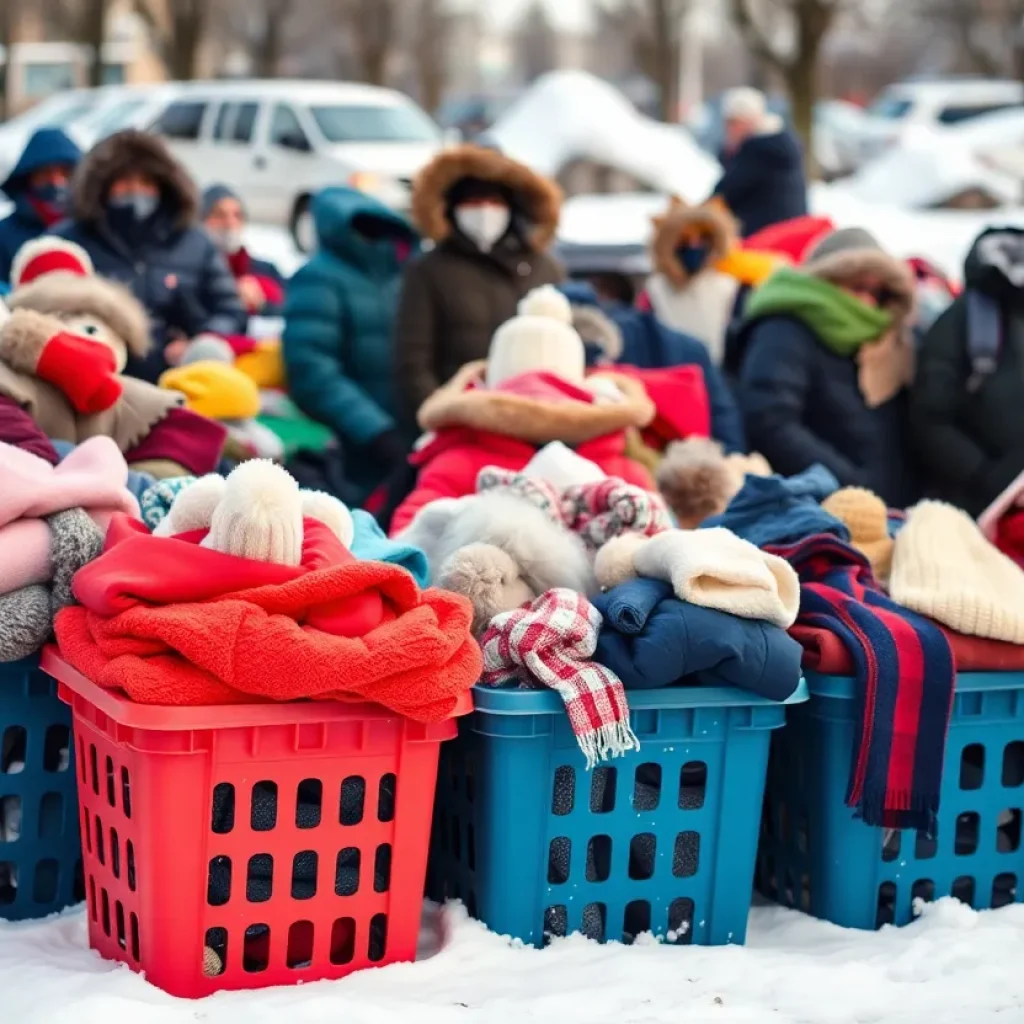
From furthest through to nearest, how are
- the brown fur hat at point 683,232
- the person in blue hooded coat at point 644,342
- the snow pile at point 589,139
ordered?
the snow pile at point 589,139 < the brown fur hat at point 683,232 < the person in blue hooded coat at point 644,342

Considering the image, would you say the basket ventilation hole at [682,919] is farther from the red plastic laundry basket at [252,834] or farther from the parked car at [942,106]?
the parked car at [942,106]

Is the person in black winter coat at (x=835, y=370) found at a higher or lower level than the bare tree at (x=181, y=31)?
lower

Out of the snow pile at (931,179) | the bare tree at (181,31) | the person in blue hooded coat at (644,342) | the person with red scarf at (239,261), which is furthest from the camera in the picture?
the bare tree at (181,31)

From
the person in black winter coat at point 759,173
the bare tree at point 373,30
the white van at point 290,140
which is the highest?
the bare tree at point 373,30

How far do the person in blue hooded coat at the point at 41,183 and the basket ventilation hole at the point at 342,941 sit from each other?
194 inches

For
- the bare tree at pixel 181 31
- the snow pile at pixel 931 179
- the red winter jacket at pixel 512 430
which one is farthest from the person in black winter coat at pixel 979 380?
the bare tree at pixel 181 31

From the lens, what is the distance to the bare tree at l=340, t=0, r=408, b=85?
3912cm

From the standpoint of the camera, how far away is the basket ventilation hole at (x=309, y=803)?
344 cm

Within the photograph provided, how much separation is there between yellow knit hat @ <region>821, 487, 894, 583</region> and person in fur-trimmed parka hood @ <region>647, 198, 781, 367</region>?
134 inches

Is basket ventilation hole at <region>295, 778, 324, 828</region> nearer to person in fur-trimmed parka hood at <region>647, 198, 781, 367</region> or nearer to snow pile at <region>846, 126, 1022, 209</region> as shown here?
person in fur-trimmed parka hood at <region>647, 198, 781, 367</region>

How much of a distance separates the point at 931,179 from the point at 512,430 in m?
18.3

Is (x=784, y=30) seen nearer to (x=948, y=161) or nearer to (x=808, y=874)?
(x=948, y=161)

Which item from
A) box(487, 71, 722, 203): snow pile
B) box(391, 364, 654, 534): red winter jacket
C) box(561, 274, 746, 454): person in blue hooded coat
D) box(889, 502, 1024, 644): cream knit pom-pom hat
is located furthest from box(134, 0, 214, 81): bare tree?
box(889, 502, 1024, 644): cream knit pom-pom hat

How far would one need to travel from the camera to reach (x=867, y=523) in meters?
4.36
